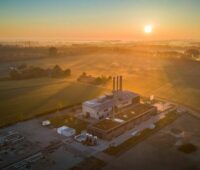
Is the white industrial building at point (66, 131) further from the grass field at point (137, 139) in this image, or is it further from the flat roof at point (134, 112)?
the flat roof at point (134, 112)

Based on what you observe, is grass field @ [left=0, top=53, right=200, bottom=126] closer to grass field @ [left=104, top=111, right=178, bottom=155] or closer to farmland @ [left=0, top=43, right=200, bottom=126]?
farmland @ [left=0, top=43, right=200, bottom=126]

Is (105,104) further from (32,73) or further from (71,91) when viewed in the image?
(32,73)

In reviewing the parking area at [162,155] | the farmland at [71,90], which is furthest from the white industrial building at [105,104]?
the parking area at [162,155]

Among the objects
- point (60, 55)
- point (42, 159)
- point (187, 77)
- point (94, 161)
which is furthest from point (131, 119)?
point (60, 55)

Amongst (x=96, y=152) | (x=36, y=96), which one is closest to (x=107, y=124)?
(x=96, y=152)

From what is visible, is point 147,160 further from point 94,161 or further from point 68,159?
point 68,159

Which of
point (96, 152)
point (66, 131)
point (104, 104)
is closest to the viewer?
point (96, 152)
